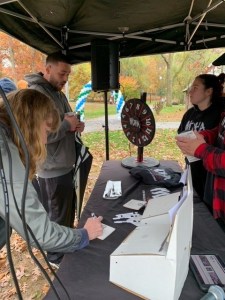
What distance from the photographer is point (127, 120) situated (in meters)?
2.26

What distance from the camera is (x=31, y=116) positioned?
35.6 inches

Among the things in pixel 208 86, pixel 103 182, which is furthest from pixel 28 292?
pixel 208 86

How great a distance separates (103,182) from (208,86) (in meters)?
1.06

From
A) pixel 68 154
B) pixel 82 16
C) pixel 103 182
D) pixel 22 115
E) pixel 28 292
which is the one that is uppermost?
pixel 82 16

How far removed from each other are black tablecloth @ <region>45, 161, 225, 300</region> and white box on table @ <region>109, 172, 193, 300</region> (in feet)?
Result: 0.17

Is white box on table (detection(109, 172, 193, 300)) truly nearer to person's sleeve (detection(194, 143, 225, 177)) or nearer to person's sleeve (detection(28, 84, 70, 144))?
person's sleeve (detection(194, 143, 225, 177))

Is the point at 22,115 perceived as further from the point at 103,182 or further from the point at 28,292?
the point at 28,292

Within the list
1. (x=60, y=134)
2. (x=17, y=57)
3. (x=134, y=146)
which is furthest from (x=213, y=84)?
(x=17, y=57)

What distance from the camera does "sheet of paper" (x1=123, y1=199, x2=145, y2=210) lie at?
4.59 ft

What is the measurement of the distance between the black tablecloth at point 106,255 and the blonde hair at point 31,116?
35 centimetres

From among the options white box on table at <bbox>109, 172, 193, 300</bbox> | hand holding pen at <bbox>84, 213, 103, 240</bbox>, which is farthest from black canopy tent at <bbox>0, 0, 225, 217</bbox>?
white box on table at <bbox>109, 172, 193, 300</bbox>

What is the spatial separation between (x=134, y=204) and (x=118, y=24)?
5.47 ft

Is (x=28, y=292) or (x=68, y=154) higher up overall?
(x=68, y=154)

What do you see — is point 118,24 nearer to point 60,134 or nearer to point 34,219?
point 60,134
